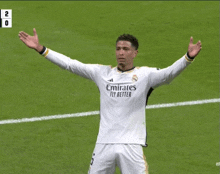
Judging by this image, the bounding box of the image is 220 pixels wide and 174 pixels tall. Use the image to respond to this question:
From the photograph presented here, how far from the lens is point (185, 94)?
14.8 meters

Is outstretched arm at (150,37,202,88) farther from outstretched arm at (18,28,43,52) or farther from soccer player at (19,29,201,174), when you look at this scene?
outstretched arm at (18,28,43,52)

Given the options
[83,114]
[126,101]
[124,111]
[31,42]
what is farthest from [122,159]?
[83,114]

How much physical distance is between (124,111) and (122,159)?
630mm

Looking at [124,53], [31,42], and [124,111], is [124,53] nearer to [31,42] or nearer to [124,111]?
[124,111]

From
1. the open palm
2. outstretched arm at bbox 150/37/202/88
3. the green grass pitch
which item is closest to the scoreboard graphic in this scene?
the green grass pitch

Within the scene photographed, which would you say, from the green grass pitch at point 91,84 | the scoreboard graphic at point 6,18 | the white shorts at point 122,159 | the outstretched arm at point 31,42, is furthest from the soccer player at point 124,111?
the scoreboard graphic at point 6,18

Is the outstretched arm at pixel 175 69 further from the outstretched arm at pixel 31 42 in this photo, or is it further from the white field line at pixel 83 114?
the white field line at pixel 83 114

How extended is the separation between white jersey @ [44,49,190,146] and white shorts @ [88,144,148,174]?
8cm

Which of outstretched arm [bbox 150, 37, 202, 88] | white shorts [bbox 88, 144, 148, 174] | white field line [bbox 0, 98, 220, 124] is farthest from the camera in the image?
white field line [bbox 0, 98, 220, 124]

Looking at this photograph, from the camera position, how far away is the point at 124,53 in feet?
29.5

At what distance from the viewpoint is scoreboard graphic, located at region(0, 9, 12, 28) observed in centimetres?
1911

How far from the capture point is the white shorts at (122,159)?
8.80 meters

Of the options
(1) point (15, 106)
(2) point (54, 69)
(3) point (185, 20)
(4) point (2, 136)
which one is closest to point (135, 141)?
(4) point (2, 136)

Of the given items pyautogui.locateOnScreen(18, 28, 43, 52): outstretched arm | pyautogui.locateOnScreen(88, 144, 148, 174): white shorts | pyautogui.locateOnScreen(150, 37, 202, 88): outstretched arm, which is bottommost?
pyautogui.locateOnScreen(88, 144, 148, 174): white shorts
